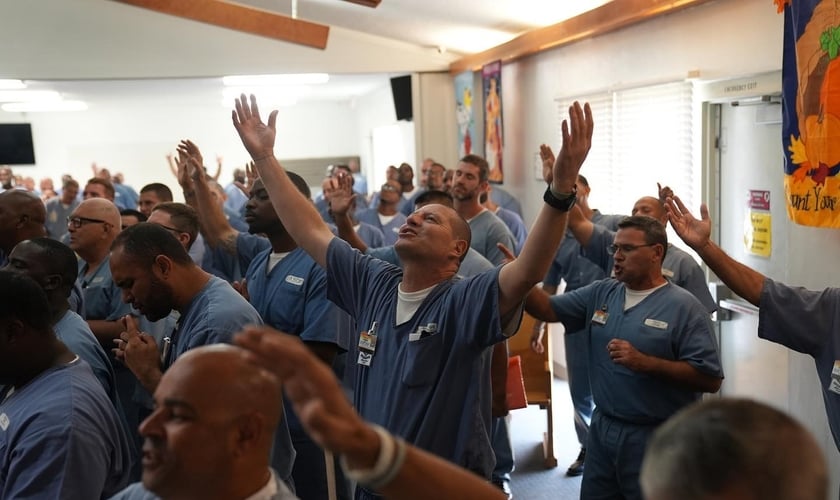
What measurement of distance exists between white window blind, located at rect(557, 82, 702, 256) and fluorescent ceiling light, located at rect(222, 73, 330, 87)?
4777 mm

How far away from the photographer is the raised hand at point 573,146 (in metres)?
2.15

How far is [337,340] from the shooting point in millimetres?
3449

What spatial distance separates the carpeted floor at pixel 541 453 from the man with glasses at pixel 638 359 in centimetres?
139

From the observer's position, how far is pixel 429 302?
2.56 meters

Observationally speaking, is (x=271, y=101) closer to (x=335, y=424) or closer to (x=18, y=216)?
(x=18, y=216)

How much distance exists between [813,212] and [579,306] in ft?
3.52

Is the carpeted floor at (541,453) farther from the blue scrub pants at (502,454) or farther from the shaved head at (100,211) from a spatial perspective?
the shaved head at (100,211)

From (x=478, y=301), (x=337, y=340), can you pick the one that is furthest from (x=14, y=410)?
(x=337, y=340)

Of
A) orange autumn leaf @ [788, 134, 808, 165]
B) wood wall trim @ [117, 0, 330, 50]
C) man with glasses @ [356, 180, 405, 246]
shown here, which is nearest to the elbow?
orange autumn leaf @ [788, 134, 808, 165]

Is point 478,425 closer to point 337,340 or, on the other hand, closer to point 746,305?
point 337,340

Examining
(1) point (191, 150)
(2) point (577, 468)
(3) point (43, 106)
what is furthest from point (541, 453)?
(3) point (43, 106)

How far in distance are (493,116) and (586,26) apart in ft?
9.13

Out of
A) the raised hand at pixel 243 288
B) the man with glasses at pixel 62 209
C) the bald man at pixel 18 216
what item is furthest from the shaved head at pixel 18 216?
the man with glasses at pixel 62 209

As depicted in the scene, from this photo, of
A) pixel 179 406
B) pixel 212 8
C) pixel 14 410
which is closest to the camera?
pixel 179 406
